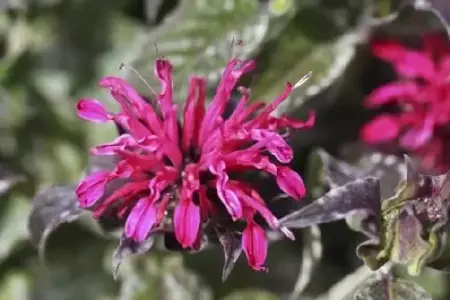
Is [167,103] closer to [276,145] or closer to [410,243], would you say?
[276,145]

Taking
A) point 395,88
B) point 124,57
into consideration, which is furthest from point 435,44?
point 124,57

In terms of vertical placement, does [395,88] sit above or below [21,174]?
above

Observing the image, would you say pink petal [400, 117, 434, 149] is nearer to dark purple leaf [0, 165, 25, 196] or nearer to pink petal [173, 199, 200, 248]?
pink petal [173, 199, 200, 248]

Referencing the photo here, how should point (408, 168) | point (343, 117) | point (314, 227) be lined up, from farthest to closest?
point (343, 117) < point (314, 227) < point (408, 168)

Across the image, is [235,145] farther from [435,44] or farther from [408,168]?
[435,44]

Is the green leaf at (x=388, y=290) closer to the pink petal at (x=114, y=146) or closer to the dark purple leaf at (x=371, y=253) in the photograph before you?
the dark purple leaf at (x=371, y=253)

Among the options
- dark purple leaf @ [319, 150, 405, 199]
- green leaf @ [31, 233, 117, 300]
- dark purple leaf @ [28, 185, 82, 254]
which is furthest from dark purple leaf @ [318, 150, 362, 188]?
green leaf @ [31, 233, 117, 300]

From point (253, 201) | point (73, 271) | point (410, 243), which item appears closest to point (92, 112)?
point (253, 201)
